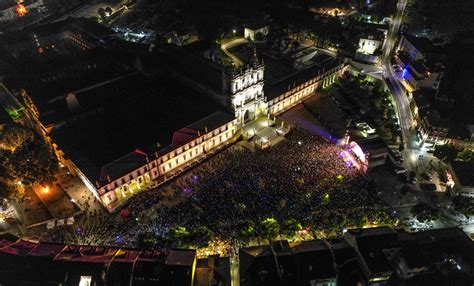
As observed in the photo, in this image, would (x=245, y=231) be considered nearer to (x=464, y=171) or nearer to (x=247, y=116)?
(x=247, y=116)

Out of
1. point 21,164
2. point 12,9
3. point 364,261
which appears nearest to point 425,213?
point 364,261

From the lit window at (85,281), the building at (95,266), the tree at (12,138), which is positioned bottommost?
the lit window at (85,281)

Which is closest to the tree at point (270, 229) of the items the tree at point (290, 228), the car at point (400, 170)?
the tree at point (290, 228)

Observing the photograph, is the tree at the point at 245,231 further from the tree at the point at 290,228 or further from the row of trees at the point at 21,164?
the row of trees at the point at 21,164

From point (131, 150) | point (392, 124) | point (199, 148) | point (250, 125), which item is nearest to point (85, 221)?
point (131, 150)

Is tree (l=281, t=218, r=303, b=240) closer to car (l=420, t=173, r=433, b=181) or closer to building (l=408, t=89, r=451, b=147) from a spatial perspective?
car (l=420, t=173, r=433, b=181)
